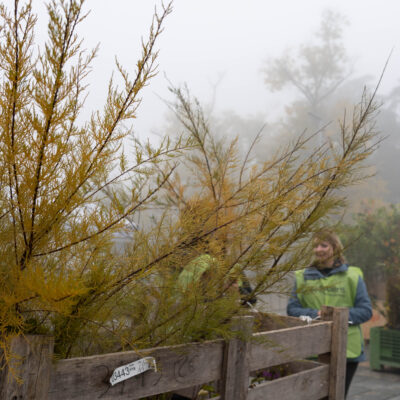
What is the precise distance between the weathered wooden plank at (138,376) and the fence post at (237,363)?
0.03 m

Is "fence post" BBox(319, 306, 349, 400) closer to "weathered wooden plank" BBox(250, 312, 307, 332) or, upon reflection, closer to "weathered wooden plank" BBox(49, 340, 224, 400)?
"weathered wooden plank" BBox(250, 312, 307, 332)

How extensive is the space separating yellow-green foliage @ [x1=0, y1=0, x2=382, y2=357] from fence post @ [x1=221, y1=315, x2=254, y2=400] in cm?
7

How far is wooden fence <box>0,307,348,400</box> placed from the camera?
1191 millimetres

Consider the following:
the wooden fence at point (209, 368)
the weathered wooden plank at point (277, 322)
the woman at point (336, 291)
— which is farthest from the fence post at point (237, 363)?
the woman at point (336, 291)

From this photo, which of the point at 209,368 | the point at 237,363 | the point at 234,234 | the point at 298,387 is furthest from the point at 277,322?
the point at 234,234

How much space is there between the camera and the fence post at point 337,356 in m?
2.42

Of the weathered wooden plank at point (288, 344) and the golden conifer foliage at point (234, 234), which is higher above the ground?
the golden conifer foliage at point (234, 234)

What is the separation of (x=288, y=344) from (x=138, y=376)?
32.5 inches

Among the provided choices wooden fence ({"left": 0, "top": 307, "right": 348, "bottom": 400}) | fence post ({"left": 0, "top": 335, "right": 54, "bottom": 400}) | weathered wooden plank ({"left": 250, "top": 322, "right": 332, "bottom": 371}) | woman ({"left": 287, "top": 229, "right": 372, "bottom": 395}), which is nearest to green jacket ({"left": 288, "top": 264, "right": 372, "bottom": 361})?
woman ({"left": 287, "top": 229, "right": 372, "bottom": 395})

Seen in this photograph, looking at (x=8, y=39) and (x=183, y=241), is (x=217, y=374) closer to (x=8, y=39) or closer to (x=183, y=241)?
A: (x=183, y=241)

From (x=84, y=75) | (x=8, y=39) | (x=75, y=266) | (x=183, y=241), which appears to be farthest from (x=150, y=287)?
(x=8, y=39)

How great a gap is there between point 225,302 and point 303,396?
0.88m

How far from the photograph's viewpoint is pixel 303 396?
2234 millimetres

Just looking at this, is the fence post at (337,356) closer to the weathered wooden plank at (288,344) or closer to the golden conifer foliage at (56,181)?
the weathered wooden plank at (288,344)
